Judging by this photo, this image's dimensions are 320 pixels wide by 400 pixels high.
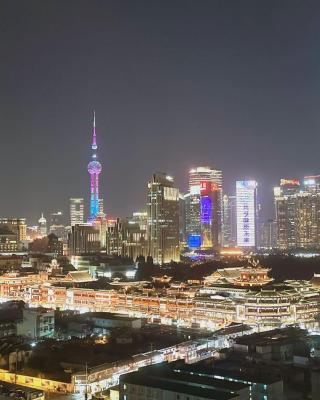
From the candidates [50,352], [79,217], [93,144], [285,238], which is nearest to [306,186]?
[285,238]

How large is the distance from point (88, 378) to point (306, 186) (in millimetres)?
54801

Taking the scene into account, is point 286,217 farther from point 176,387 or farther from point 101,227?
point 176,387

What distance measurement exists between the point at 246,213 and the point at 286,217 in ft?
23.9

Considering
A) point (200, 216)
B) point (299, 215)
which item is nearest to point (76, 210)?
point (200, 216)

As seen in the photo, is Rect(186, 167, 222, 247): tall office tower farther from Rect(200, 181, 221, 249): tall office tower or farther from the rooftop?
the rooftop

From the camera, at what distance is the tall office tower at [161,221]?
45.8 meters

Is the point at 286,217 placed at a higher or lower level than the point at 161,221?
higher

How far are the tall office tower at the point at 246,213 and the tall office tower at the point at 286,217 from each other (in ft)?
13.9

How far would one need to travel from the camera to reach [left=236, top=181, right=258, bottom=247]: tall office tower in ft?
231

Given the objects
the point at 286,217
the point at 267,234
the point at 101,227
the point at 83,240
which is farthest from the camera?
the point at 267,234

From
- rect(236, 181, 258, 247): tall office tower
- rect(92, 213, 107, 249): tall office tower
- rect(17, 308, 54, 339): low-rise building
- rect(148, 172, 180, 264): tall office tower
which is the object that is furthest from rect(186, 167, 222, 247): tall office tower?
rect(17, 308, 54, 339): low-rise building

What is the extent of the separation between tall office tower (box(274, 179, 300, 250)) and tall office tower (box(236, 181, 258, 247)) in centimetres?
423

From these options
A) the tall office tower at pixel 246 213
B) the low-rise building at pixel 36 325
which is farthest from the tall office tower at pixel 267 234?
the low-rise building at pixel 36 325

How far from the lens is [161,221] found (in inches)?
1806
